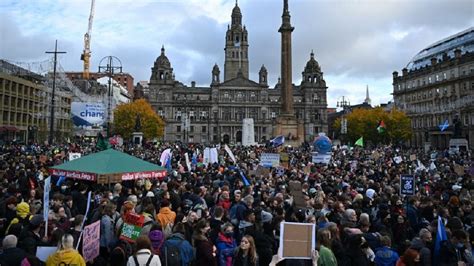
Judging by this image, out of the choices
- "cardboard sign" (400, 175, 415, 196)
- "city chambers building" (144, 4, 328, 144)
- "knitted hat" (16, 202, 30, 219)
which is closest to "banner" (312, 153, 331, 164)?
"cardboard sign" (400, 175, 415, 196)

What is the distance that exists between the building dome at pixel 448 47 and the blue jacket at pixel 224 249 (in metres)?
71.6

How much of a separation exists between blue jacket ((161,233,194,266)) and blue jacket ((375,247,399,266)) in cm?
293

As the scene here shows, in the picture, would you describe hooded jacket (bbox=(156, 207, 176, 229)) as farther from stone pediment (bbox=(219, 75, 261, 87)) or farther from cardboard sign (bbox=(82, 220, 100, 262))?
stone pediment (bbox=(219, 75, 261, 87))

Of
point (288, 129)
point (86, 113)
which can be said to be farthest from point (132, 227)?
point (288, 129)

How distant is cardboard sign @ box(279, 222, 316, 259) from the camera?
20.8 ft

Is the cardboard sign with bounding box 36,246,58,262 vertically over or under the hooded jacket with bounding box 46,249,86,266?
under

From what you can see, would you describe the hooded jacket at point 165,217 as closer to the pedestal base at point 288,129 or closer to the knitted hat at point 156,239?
the knitted hat at point 156,239

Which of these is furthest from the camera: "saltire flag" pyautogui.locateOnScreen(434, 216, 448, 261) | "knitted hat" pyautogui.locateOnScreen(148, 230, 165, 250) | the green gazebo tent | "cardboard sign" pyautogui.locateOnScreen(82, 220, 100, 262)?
the green gazebo tent

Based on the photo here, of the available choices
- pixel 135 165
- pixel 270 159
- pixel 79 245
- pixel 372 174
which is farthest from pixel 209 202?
pixel 372 174

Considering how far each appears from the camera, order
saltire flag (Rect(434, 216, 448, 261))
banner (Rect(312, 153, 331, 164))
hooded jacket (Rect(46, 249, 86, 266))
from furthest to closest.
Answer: banner (Rect(312, 153, 331, 164)) → saltire flag (Rect(434, 216, 448, 261)) → hooded jacket (Rect(46, 249, 86, 266))

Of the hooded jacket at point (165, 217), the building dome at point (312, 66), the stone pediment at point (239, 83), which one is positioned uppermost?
the building dome at point (312, 66)

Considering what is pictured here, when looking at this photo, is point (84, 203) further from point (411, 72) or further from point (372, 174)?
point (411, 72)

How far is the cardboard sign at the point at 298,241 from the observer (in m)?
6.34

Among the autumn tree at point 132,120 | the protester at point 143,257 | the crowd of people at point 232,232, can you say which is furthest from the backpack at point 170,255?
the autumn tree at point 132,120
